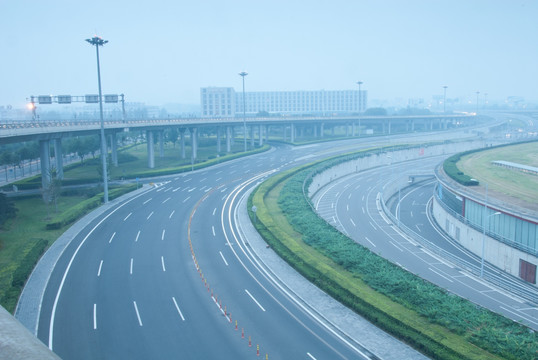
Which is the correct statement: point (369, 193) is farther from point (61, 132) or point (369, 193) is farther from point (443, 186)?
point (61, 132)

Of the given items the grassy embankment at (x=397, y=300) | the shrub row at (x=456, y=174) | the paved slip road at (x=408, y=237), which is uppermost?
the shrub row at (x=456, y=174)

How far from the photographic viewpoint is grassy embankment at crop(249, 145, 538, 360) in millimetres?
18516

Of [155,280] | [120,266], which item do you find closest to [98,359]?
[155,280]

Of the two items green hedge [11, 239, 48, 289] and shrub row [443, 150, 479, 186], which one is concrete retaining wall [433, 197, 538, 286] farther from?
green hedge [11, 239, 48, 289]

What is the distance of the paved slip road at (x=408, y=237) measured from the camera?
2892cm

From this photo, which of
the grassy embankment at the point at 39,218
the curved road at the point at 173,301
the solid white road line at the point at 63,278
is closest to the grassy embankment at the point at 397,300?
the curved road at the point at 173,301

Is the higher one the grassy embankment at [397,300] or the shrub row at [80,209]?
the shrub row at [80,209]

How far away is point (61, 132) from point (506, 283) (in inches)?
2122

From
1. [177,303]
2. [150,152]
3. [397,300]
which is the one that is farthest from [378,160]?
[177,303]

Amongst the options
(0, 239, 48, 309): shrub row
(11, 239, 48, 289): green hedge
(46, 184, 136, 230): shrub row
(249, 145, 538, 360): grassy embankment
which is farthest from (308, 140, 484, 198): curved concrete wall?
(0, 239, 48, 309): shrub row

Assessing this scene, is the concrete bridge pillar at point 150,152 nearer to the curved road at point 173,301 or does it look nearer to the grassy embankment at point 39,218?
the grassy embankment at point 39,218

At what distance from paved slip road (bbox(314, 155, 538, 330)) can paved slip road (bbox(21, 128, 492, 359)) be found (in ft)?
39.8

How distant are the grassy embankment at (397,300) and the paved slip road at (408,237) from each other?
6.15 metres

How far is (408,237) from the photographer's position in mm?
43281
